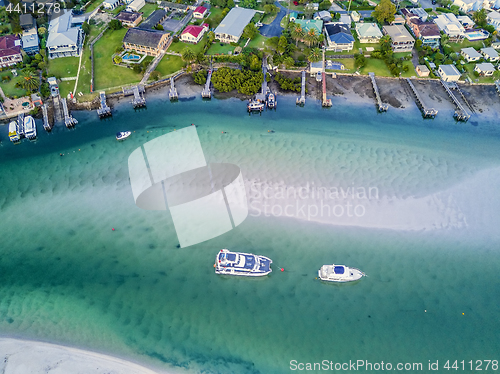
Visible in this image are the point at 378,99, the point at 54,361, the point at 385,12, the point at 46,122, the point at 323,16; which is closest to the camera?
the point at 54,361

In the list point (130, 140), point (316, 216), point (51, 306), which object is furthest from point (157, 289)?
point (130, 140)

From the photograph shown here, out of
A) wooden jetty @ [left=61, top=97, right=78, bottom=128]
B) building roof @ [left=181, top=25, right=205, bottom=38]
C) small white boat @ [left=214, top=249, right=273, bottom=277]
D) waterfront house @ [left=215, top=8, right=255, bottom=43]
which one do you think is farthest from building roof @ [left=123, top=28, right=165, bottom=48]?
small white boat @ [left=214, top=249, right=273, bottom=277]

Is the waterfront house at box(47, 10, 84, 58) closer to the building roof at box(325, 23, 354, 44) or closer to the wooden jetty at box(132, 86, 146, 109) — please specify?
the wooden jetty at box(132, 86, 146, 109)

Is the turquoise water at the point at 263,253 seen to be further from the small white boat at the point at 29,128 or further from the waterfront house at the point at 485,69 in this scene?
the waterfront house at the point at 485,69

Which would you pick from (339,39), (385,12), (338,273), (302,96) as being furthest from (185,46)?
(338,273)

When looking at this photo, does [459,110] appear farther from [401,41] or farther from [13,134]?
[13,134]
